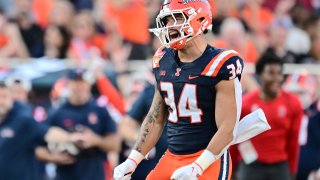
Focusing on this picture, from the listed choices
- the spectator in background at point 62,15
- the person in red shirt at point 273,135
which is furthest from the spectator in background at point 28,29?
the person in red shirt at point 273,135

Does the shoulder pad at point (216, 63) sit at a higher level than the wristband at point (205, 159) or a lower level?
higher

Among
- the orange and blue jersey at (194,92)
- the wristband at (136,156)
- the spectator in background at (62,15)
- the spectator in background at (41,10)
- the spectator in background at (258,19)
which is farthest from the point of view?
the spectator in background at (41,10)

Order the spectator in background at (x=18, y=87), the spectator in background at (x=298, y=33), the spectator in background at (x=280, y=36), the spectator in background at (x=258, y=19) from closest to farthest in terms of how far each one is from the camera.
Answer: the spectator in background at (x=18, y=87) → the spectator in background at (x=280, y=36) → the spectator in background at (x=298, y=33) → the spectator in background at (x=258, y=19)

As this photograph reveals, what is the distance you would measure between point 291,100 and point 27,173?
8.83 feet

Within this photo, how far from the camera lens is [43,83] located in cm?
1275

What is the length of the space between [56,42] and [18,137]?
11.5 ft

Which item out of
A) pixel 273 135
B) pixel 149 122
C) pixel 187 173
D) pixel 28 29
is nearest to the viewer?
pixel 187 173

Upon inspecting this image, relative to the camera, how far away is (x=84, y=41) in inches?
555

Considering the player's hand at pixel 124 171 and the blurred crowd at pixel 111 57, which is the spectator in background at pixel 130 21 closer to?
the blurred crowd at pixel 111 57

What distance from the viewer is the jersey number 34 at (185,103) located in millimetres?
6930

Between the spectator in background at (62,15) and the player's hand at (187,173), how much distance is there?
7.72 metres

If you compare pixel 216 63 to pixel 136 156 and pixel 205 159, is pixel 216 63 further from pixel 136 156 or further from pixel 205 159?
pixel 136 156

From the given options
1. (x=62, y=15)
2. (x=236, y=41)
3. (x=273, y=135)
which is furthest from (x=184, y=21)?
Result: (x=62, y=15)

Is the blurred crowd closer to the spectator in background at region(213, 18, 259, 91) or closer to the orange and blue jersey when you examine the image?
the spectator in background at region(213, 18, 259, 91)
